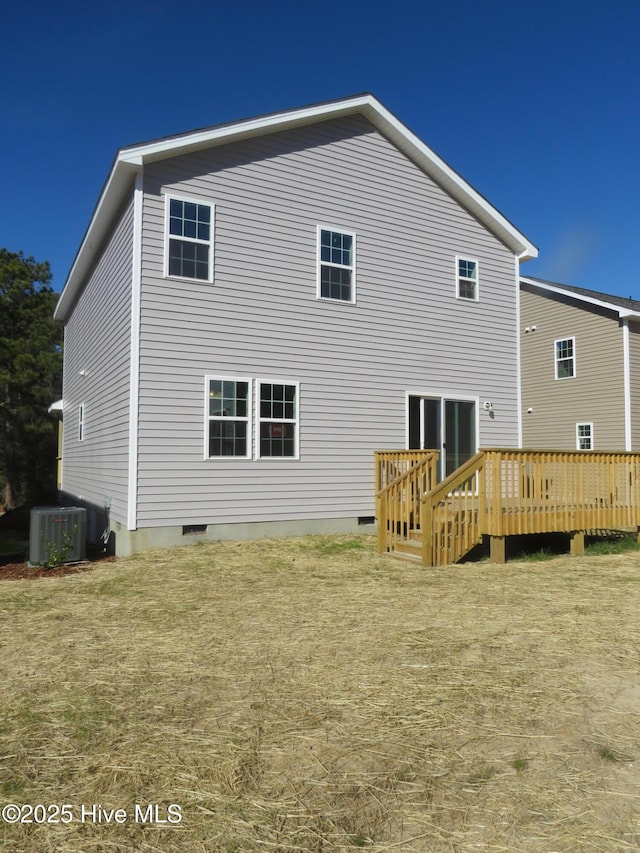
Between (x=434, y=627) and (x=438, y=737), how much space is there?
2.08m

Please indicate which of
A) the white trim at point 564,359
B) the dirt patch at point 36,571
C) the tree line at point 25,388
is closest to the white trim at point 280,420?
the dirt patch at point 36,571

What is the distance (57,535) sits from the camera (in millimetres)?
8266

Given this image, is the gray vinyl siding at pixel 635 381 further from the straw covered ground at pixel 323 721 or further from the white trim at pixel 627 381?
the straw covered ground at pixel 323 721

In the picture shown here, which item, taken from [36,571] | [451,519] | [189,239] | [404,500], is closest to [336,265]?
[189,239]

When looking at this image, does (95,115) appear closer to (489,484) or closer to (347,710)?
(489,484)

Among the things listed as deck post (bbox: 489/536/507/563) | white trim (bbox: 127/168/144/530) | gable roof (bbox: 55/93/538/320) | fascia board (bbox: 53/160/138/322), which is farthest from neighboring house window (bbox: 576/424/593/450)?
fascia board (bbox: 53/160/138/322)

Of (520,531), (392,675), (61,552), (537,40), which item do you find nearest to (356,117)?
(537,40)

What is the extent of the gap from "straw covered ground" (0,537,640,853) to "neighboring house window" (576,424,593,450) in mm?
13219

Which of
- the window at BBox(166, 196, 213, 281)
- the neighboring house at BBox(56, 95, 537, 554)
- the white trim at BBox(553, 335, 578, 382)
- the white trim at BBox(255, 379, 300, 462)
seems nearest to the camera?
the neighboring house at BBox(56, 95, 537, 554)

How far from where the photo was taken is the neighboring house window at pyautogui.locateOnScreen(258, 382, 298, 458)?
10125 mm

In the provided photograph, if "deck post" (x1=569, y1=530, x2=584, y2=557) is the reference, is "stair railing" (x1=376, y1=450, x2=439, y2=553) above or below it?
above

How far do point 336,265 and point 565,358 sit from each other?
1120 cm

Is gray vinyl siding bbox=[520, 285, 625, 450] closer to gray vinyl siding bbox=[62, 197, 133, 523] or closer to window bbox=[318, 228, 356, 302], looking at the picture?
window bbox=[318, 228, 356, 302]

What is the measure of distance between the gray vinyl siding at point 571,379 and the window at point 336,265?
A: 10.2 m
